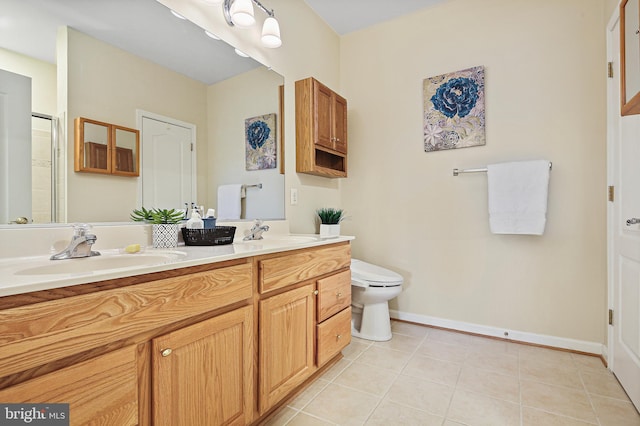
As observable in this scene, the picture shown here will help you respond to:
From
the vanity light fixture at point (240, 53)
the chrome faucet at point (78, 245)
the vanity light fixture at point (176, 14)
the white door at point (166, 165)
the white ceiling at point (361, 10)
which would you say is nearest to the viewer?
the chrome faucet at point (78, 245)

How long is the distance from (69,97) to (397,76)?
2.31m

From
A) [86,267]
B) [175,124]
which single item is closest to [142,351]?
[86,267]

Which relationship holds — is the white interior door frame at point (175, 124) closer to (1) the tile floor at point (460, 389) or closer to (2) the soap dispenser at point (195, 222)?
(2) the soap dispenser at point (195, 222)

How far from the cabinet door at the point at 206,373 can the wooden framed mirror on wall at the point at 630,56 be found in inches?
66.0

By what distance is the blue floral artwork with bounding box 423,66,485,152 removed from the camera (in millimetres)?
2336

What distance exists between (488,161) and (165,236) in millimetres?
2182

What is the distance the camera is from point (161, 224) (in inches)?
54.1

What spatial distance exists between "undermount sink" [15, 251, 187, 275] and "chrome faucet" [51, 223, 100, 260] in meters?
0.02

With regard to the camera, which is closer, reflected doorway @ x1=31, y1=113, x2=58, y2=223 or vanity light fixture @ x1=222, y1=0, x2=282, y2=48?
reflected doorway @ x1=31, y1=113, x2=58, y2=223

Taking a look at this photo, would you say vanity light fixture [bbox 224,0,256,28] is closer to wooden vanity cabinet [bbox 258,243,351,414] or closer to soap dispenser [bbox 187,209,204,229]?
soap dispenser [bbox 187,209,204,229]

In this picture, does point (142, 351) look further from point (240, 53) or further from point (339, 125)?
point (339, 125)

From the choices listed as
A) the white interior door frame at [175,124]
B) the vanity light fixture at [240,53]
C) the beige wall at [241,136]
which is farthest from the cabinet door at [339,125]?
the white interior door frame at [175,124]

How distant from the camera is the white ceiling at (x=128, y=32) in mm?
1058

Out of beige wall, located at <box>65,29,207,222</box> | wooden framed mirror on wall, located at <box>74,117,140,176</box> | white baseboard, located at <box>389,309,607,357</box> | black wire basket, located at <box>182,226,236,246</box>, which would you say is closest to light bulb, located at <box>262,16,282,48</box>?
beige wall, located at <box>65,29,207,222</box>
